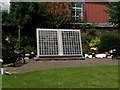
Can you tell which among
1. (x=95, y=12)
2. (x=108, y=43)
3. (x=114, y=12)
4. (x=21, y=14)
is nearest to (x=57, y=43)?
(x=21, y=14)

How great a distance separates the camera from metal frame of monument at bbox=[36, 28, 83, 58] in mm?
17094

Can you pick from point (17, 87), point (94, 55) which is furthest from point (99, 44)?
point (17, 87)

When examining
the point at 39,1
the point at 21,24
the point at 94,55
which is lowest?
the point at 94,55

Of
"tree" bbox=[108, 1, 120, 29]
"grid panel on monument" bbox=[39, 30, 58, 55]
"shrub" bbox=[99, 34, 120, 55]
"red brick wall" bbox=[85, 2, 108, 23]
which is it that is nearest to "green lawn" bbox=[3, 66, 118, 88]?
"grid panel on monument" bbox=[39, 30, 58, 55]

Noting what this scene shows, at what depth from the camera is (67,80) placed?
9.61m

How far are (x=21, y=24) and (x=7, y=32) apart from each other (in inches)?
41.9

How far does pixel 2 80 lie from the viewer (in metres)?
9.48

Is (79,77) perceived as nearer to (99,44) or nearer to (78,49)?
(78,49)

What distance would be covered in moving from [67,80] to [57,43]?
7.77 metres

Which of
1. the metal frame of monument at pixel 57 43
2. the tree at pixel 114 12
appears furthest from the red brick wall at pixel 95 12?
the metal frame of monument at pixel 57 43

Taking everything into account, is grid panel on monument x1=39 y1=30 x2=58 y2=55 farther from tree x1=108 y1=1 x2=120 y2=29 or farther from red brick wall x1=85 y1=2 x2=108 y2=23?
red brick wall x1=85 y1=2 x2=108 y2=23

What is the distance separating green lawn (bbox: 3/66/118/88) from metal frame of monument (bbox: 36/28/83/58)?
18.5 ft

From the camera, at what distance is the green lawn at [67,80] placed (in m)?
8.78

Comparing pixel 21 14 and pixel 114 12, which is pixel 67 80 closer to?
pixel 21 14
